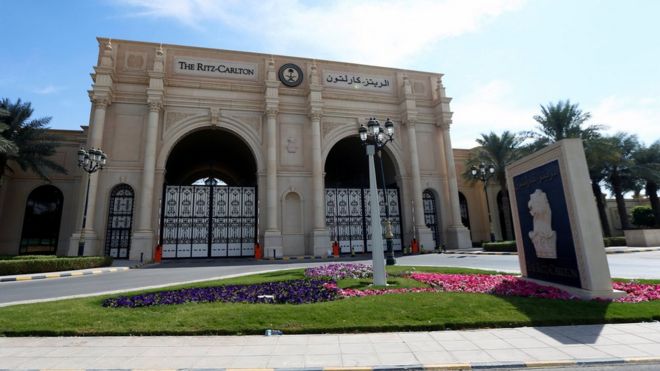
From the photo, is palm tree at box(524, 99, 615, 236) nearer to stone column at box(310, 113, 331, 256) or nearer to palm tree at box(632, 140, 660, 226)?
palm tree at box(632, 140, 660, 226)

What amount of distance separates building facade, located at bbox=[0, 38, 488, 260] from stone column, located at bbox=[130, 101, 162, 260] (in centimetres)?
7

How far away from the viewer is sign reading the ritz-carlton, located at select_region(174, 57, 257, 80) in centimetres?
2694

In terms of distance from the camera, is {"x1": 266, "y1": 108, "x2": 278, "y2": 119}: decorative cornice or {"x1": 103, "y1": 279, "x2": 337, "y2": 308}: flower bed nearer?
{"x1": 103, "y1": 279, "x2": 337, "y2": 308}: flower bed

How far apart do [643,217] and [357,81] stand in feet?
117

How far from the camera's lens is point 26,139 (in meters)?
24.5

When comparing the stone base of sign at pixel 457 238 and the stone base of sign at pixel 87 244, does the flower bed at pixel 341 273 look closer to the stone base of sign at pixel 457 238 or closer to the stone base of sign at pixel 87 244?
the stone base of sign at pixel 87 244

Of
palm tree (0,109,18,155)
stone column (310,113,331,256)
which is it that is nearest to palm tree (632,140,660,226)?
stone column (310,113,331,256)

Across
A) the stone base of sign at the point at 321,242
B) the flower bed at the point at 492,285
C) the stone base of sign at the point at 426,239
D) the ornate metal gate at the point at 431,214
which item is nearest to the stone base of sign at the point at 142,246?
the stone base of sign at the point at 321,242

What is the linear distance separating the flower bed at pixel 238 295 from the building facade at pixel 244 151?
13947mm

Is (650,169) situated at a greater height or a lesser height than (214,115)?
lesser

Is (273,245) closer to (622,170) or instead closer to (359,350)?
(359,350)

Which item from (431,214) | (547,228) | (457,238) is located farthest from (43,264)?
(457,238)

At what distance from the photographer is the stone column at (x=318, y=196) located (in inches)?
980

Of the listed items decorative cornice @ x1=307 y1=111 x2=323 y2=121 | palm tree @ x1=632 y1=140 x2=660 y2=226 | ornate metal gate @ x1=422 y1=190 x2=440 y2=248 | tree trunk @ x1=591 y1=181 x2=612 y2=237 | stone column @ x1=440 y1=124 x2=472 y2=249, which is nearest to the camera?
decorative cornice @ x1=307 y1=111 x2=323 y2=121
